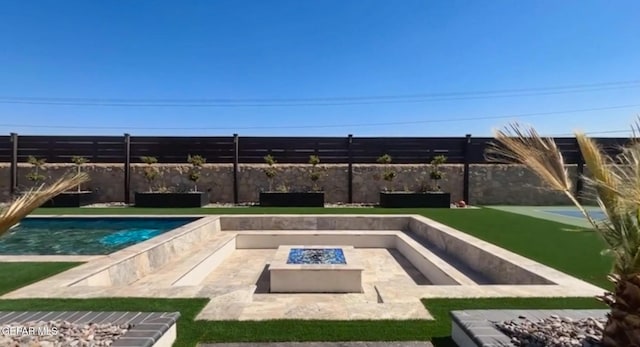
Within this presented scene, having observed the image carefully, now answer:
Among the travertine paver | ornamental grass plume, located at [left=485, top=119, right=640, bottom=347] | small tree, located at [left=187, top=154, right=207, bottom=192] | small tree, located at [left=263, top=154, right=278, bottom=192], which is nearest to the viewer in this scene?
ornamental grass plume, located at [left=485, top=119, right=640, bottom=347]

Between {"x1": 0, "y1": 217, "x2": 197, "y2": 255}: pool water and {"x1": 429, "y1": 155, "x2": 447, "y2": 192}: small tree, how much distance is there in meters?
8.52

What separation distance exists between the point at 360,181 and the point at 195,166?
254 inches

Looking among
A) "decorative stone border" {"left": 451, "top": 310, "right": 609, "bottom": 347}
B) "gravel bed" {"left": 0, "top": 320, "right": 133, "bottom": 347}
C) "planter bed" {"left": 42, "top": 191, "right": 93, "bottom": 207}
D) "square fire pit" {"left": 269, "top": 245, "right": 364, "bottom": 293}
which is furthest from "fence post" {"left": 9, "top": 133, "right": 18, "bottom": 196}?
"decorative stone border" {"left": 451, "top": 310, "right": 609, "bottom": 347}

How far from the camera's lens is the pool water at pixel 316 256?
566 centimetres

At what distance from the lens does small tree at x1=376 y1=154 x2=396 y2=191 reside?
13148 mm

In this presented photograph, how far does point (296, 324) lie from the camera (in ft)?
9.32

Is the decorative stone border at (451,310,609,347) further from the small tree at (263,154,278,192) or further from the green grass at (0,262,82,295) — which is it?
the small tree at (263,154,278,192)

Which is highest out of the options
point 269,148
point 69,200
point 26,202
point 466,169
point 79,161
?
point 269,148

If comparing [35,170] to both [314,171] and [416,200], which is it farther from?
[416,200]

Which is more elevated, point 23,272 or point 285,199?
point 285,199

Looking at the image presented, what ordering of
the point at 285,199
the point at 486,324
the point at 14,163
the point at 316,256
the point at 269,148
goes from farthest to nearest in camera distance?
1. the point at 269,148
2. the point at 14,163
3. the point at 285,199
4. the point at 316,256
5. the point at 486,324

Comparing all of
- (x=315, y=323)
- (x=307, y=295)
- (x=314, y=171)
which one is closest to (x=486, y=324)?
(x=315, y=323)

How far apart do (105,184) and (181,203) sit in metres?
3.91

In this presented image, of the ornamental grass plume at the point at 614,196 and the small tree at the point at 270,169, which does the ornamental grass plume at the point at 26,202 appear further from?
the small tree at the point at 270,169
